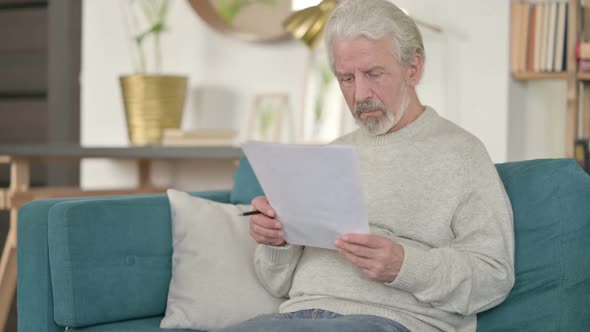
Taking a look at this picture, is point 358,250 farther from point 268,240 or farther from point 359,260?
point 268,240

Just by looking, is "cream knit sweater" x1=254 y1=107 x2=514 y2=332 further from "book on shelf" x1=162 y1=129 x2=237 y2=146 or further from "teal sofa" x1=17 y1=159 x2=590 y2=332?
"book on shelf" x1=162 y1=129 x2=237 y2=146

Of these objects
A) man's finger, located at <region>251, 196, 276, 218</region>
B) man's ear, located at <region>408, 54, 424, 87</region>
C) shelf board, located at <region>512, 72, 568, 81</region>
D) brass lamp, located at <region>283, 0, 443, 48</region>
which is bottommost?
man's finger, located at <region>251, 196, 276, 218</region>

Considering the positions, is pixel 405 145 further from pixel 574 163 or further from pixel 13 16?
pixel 13 16

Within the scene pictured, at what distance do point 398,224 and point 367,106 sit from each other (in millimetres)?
250

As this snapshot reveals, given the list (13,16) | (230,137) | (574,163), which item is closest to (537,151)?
(230,137)

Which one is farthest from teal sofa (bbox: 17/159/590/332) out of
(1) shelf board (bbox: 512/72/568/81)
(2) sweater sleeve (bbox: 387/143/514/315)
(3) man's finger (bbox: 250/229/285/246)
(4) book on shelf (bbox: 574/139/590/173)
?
(4) book on shelf (bbox: 574/139/590/173)

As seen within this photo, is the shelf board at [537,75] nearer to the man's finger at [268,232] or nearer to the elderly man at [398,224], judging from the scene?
the elderly man at [398,224]

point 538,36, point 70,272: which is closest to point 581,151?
point 538,36

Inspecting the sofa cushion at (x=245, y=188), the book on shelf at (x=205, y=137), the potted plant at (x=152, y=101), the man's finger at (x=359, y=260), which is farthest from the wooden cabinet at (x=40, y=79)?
the man's finger at (x=359, y=260)

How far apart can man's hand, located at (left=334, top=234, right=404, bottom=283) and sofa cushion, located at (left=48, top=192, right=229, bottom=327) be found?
0.67 meters

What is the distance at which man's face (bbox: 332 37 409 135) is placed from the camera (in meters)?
1.87

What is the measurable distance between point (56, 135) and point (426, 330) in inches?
121

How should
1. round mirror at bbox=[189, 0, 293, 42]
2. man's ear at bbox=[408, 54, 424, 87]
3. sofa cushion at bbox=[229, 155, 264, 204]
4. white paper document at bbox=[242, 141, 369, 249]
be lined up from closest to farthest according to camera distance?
white paper document at bbox=[242, 141, 369, 249] → man's ear at bbox=[408, 54, 424, 87] → sofa cushion at bbox=[229, 155, 264, 204] → round mirror at bbox=[189, 0, 293, 42]

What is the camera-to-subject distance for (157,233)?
224 cm
